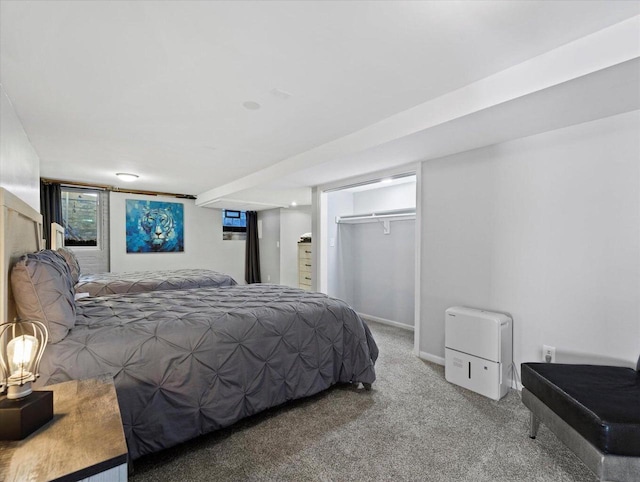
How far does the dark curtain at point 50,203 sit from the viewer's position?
16.8 ft

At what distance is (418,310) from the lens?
11.1 ft

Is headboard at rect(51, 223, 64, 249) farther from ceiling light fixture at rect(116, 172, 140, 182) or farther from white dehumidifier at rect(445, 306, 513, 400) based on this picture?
white dehumidifier at rect(445, 306, 513, 400)

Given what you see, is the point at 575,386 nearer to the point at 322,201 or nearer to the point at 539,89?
the point at 539,89

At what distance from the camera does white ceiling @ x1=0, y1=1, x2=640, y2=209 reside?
4.83ft

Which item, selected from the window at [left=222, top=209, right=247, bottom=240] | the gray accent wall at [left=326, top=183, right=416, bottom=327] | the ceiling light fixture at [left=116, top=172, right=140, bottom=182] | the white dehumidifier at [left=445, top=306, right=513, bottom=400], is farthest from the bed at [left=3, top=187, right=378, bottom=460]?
the window at [left=222, top=209, right=247, bottom=240]

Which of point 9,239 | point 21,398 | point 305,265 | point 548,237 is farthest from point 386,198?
point 21,398

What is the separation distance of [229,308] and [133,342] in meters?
0.69

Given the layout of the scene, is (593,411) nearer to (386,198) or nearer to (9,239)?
(9,239)

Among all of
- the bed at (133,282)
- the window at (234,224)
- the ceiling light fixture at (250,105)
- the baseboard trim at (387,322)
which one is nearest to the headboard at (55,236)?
the bed at (133,282)

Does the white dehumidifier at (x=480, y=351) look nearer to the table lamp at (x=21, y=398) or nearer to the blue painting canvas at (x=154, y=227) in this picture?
the table lamp at (x=21, y=398)

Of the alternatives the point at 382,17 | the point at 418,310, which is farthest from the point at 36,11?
the point at 418,310

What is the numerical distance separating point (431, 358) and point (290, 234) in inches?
182

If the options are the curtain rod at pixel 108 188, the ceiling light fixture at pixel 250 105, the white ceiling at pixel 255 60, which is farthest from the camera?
the curtain rod at pixel 108 188

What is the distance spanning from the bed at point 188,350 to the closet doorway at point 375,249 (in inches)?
80.1
